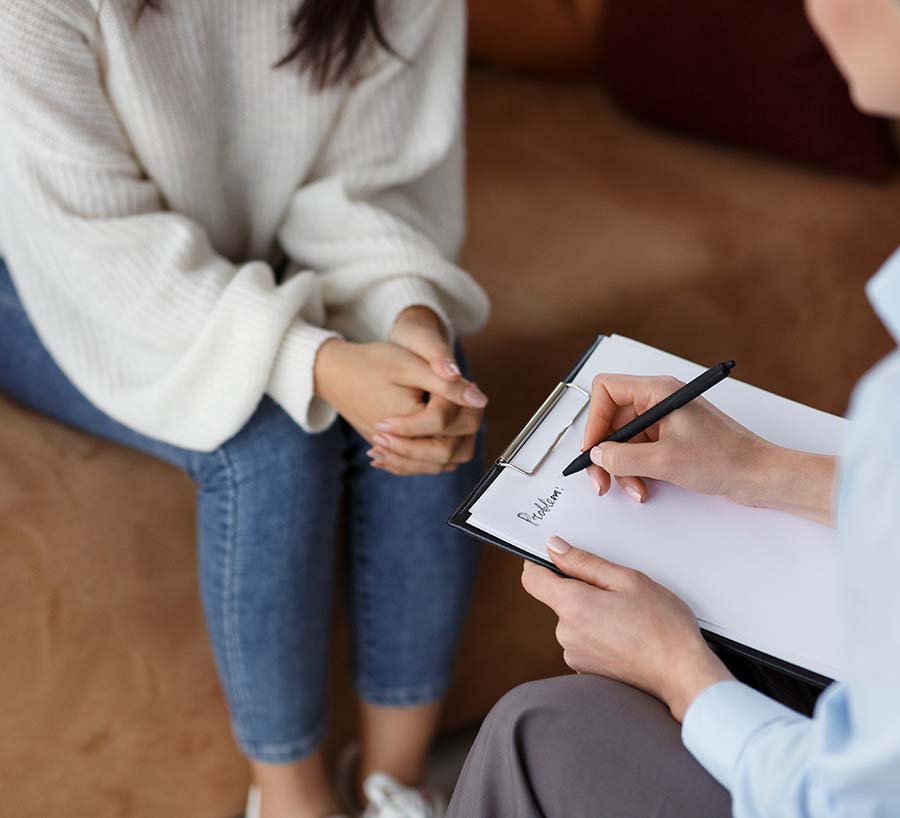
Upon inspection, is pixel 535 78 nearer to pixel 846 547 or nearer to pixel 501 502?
pixel 501 502

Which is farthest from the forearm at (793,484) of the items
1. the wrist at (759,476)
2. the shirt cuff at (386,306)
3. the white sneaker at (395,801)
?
the white sneaker at (395,801)

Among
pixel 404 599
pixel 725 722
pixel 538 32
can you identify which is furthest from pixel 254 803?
pixel 538 32

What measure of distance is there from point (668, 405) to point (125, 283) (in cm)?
41

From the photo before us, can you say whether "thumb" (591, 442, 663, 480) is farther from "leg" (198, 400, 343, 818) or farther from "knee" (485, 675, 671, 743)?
"leg" (198, 400, 343, 818)

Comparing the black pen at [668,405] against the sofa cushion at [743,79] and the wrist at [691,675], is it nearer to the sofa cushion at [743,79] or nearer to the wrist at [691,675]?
the wrist at [691,675]

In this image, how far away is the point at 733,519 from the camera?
619mm

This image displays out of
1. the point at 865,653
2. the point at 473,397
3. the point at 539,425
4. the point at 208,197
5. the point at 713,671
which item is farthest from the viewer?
the point at 208,197

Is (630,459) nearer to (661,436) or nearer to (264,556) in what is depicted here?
(661,436)

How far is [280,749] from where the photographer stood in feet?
2.93

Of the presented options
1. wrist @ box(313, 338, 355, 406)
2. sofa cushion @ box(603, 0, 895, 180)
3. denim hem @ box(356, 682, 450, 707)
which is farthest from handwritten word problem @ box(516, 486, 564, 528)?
sofa cushion @ box(603, 0, 895, 180)

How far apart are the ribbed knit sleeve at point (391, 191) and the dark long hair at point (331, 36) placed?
24mm

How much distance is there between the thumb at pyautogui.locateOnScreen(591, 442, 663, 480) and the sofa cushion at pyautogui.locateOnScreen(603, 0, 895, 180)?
28.5 inches

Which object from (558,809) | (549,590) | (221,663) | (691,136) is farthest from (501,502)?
(691,136)

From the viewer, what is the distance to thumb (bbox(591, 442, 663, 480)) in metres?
0.60
